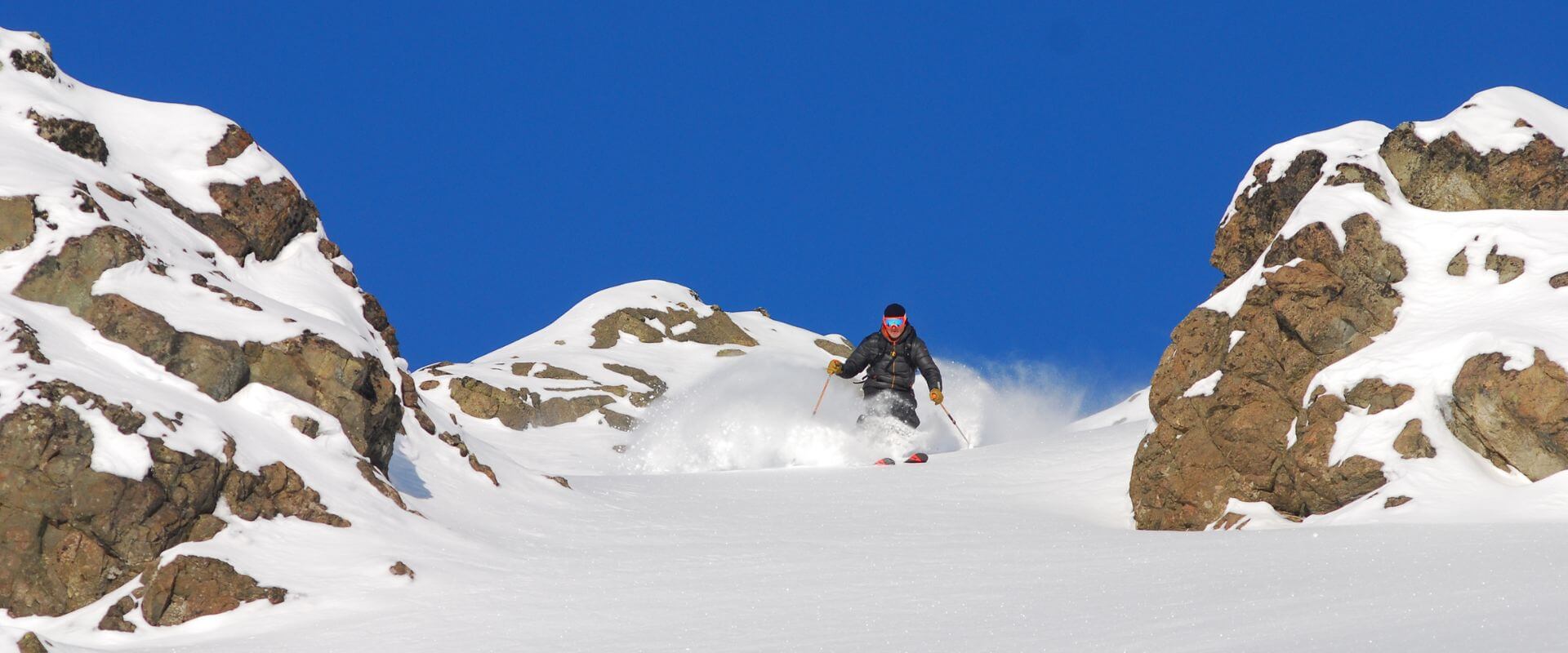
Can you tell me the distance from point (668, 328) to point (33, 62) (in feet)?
97.6

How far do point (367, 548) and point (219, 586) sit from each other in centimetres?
126

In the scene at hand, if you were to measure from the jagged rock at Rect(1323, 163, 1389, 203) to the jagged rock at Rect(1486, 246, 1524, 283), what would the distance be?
138 cm

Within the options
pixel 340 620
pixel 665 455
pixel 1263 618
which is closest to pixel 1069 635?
pixel 1263 618

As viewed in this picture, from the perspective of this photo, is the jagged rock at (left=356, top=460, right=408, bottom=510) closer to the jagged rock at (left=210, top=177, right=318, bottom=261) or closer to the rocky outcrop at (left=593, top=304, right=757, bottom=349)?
the jagged rock at (left=210, top=177, right=318, bottom=261)

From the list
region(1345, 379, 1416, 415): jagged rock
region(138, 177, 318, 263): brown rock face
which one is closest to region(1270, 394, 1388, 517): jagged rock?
region(1345, 379, 1416, 415): jagged rock

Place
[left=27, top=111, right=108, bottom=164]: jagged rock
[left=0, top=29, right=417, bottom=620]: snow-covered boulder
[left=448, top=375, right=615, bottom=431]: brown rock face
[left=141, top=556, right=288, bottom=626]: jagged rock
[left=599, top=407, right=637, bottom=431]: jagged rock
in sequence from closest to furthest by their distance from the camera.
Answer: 1. [left=141, top=556, right=288, bottom=626]: jagged rock
2. [left=0, top=29, right=417, bottom=620]: snow-covered boulder
3. [left=27, top=111, right=108, bottom=164]: jagged rock
4. [left=448, top=375, right=615, bottom=431]: brown rock face
5. [left=599, top=407, right=637, bottom=431]: jagged rock

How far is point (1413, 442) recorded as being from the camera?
1077 centimetres

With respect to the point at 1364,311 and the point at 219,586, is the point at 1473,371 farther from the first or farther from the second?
the point at 219,586

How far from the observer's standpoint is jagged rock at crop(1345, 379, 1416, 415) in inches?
440

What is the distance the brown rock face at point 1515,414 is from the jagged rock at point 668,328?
105 ft

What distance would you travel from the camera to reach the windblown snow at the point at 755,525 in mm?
7180

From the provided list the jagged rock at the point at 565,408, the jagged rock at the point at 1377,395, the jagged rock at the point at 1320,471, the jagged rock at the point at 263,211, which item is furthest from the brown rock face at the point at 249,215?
the jagged rock at the point at 565,408

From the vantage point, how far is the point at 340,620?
8.59 metres

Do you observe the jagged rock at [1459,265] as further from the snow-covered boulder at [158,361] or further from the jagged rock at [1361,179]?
the snow-covered boulder at [158,361]
